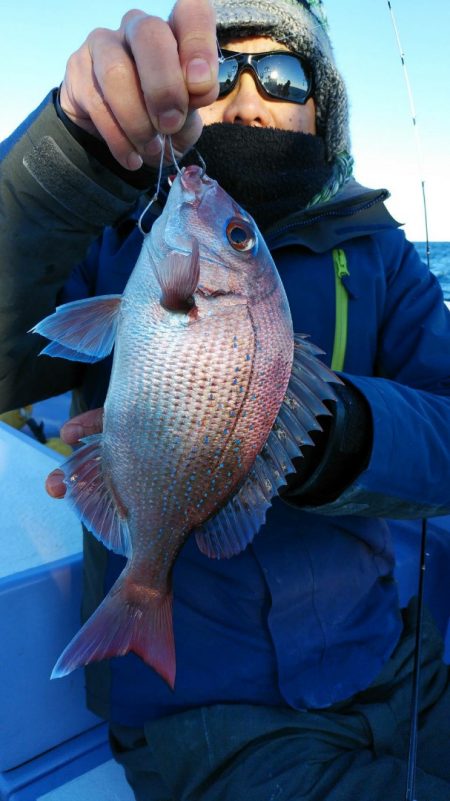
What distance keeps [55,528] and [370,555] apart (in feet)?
3.68

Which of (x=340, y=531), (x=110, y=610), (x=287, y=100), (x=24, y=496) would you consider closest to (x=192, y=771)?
(x=110, y=610)

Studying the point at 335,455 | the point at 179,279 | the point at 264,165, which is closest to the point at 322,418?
the point at 335,455

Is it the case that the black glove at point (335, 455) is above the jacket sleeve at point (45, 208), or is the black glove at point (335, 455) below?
below

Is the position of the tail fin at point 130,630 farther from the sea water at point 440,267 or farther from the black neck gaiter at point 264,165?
the sea water at point 440,267

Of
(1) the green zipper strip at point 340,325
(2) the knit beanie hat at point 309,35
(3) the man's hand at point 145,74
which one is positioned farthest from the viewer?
(2) the knit beanie hat at point 309,35

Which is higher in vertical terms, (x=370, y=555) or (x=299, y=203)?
(x=299, y=203)

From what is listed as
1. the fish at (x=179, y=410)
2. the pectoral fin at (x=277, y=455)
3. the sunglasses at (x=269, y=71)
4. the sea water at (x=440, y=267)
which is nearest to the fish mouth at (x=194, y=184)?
the fish at (x=179, y=410)

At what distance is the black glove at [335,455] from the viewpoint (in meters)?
1.22

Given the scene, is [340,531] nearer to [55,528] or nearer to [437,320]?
[437,320]

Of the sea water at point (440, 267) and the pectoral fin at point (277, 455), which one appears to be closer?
the pectoral fin at point (277, 455)

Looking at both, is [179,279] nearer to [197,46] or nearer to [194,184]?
[194,184]

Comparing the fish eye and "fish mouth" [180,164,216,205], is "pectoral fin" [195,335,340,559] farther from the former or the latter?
"fish mouth" [180,164,216,205]

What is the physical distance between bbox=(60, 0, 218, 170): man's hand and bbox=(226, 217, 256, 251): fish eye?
0.26 meters

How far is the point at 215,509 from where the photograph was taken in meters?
1.18
